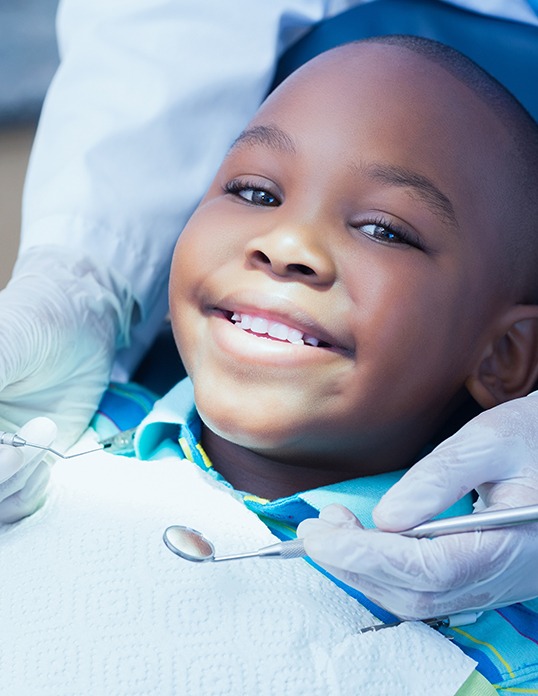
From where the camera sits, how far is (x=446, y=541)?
0.82 m

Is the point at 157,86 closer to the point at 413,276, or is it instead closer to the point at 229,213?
the point at 229,213

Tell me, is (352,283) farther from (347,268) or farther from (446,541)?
(446,541)

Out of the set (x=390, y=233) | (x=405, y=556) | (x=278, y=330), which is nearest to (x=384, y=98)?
(x=390, y=233)

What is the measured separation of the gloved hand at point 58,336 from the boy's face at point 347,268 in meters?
0.19

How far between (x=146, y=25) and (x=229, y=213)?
1.55ft

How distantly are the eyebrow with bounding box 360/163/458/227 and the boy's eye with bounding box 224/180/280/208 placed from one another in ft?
0.39

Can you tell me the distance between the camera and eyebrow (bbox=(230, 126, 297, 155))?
106 cm

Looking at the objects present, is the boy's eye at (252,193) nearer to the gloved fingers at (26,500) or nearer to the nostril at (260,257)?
the nostril at (260,257)

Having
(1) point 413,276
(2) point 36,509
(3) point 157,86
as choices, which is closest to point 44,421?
(2) point 36,509

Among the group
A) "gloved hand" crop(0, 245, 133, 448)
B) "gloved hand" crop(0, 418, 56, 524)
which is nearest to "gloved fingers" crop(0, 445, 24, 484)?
"gloved hand" crop(0, 418, 56, 524)

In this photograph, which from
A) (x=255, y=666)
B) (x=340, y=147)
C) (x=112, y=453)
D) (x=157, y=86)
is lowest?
(x=112, y=453)

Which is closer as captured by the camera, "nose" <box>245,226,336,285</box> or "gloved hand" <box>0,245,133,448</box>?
"nose" <box>245,226,336,285</box>

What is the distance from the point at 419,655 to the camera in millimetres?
854

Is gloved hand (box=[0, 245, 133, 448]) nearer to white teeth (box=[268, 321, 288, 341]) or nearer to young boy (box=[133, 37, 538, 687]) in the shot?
young boy (box=[133, 37, 538, 687])
